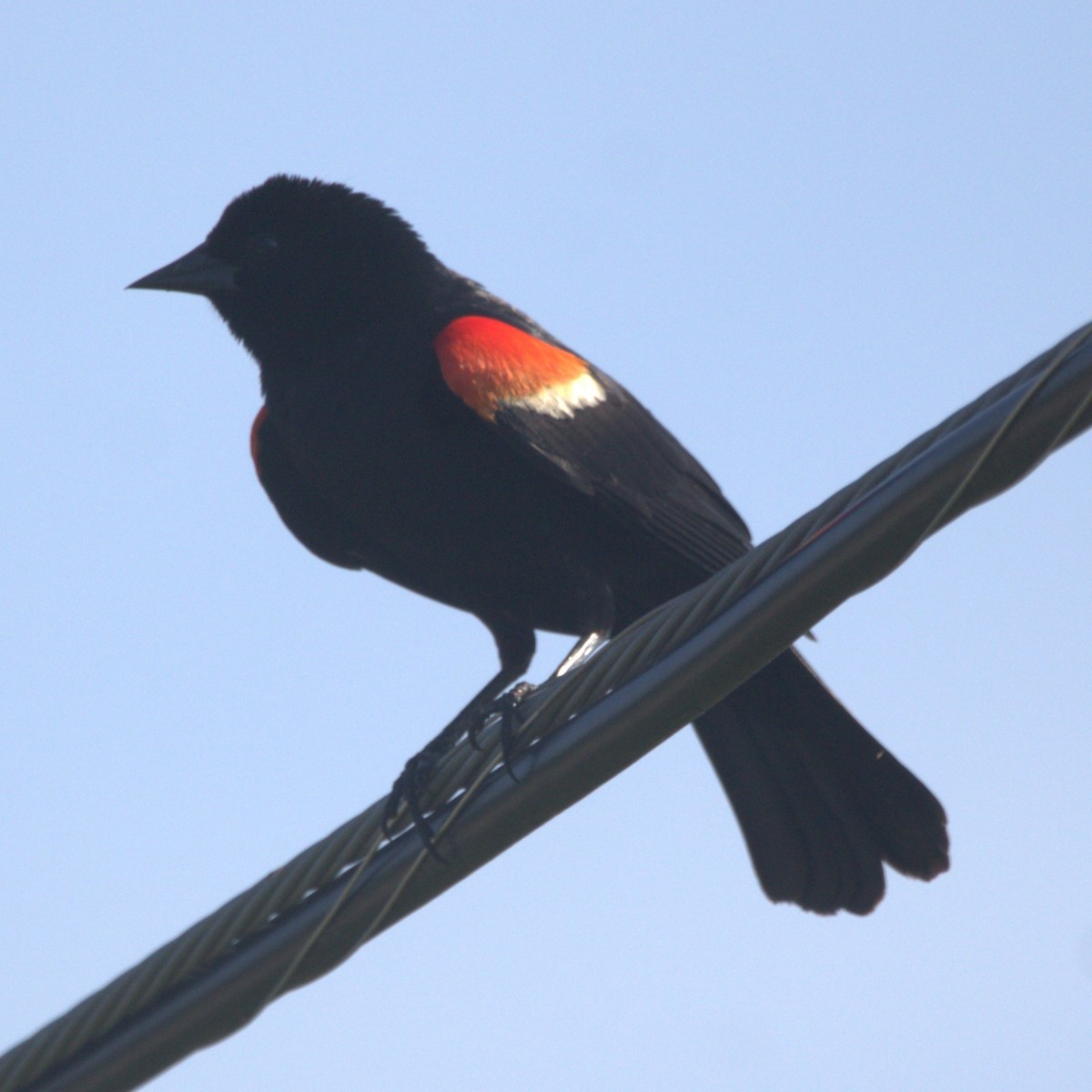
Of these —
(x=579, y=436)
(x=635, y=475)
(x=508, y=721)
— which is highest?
(x=579, y=436)

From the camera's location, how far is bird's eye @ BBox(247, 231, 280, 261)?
4320 millimetres

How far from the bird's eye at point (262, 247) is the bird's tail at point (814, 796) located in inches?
74.9

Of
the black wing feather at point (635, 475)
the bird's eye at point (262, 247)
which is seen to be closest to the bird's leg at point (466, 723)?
the black wing feather at point (635, 475)

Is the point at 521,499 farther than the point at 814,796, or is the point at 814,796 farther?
the point at 521,499

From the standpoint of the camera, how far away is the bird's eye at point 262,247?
4320 millimetres

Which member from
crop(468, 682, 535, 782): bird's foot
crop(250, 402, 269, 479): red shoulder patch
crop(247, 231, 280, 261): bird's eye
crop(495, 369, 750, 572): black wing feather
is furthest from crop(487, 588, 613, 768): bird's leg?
crop(247, 231, 280, 261): bird's eye

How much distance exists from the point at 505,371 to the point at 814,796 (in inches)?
51.2

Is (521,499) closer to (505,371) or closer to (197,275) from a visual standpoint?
(505,371)

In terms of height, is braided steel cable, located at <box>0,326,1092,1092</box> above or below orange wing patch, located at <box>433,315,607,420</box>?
below

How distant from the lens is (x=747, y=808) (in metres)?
3.62

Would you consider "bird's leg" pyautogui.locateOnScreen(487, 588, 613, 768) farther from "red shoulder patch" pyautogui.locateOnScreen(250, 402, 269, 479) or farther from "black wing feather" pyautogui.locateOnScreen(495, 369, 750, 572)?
"red shoulder patch" pyautogui.locateOnScreen(250, 402, 269, 479)

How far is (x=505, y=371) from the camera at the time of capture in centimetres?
366

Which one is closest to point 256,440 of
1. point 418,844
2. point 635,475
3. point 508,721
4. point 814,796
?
point 635,475

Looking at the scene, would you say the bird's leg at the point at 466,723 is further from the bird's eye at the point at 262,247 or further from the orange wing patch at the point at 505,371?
the bird's eye at the point at 262,247
